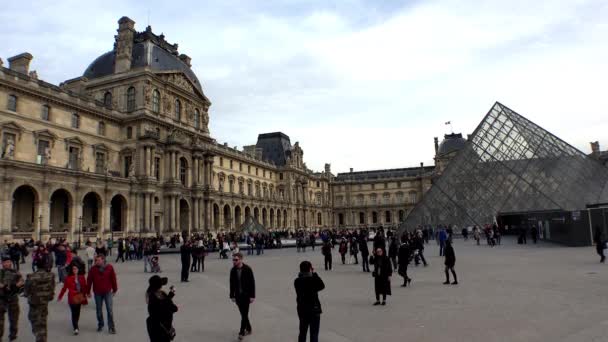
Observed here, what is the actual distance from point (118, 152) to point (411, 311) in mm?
36811

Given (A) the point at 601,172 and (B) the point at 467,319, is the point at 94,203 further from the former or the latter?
(A) the point at 601,172

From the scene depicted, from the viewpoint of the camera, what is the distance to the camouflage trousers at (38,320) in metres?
A: 6.14

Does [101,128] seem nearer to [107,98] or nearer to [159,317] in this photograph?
[107,98]

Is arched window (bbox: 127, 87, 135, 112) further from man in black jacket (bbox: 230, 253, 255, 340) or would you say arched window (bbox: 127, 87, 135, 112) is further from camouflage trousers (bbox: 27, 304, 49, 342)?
man in black jacket (bbox: 230, 253, 255, 340)

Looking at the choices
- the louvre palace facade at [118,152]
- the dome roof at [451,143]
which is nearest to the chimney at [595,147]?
the dome roof at [451,143]

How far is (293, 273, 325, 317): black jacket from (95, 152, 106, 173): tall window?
35.6 m

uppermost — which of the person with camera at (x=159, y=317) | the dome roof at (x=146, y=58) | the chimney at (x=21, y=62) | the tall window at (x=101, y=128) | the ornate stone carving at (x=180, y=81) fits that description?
the dome roof at (x=146, y=58)

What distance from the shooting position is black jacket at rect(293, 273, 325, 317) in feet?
18.4

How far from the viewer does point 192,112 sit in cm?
4659

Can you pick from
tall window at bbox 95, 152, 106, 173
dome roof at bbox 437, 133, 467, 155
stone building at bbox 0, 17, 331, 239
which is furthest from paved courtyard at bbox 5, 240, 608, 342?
dome roof at bbox 437, 133, 467, 155

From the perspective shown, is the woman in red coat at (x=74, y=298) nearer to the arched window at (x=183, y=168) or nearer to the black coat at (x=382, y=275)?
the black coat at (x=382, y=275)

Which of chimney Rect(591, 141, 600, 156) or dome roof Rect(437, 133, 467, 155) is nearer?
chimney Rect(591, 141, 600, 156)

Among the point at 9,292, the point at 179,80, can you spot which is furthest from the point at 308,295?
the point at 179,80

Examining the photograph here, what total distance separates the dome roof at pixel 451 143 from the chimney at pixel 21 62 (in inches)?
2863
